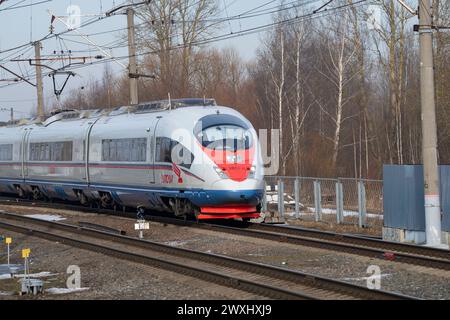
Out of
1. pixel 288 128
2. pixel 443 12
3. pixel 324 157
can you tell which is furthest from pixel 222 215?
pixel 288 128

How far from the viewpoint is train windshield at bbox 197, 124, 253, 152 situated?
711 inches

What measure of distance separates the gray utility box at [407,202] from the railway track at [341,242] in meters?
1.43

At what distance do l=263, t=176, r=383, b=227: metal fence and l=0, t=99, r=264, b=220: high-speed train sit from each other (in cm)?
278

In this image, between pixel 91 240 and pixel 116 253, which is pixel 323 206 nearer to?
pixel 91 240

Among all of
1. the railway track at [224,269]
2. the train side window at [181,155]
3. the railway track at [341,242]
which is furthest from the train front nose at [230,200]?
the railway track at [224,269]

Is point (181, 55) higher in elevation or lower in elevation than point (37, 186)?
higher

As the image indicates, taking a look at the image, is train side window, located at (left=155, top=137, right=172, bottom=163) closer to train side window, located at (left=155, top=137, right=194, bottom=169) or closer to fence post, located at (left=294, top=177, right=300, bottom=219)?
train side window, located at (left=155, top=137, right=194, bottom=169)

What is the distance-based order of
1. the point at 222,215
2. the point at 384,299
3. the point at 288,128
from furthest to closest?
the point at 288,128 → the point at 222,215 → the point at 384,299

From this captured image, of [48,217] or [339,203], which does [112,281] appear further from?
[48,217]

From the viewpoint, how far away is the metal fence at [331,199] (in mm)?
19938

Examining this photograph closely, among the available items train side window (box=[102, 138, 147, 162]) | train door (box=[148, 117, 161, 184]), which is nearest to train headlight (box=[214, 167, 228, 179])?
train door (box=[148, 117, 161, 184])

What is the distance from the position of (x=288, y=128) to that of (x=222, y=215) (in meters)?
32.6

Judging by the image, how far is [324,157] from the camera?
41.5m

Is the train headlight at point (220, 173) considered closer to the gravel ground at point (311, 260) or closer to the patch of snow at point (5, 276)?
the gravel ground at point (311, 260)
